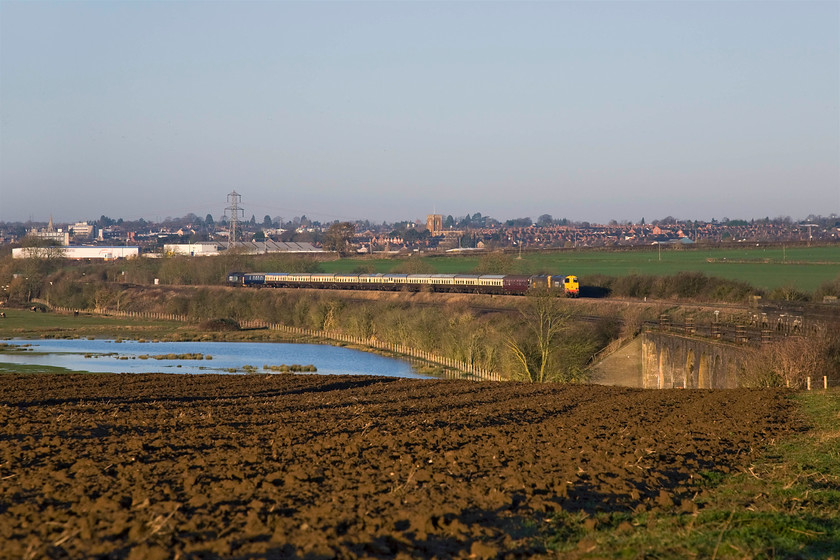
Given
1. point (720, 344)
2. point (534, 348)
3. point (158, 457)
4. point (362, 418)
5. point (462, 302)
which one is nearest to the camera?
point (158, 457)

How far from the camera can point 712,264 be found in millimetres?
120062

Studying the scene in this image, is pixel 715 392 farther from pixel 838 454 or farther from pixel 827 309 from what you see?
pixel 827 309

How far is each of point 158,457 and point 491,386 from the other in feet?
66.3

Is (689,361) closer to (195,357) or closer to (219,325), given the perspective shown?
(195,357)

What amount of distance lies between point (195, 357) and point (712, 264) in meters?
80.5

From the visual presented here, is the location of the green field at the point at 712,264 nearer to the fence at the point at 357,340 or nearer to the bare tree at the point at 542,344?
the fence at the point at 357,340

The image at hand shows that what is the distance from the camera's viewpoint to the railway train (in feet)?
277

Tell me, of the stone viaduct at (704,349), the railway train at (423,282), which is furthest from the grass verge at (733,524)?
the railway train at (423,282)

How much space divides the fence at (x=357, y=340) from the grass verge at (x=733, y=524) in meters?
39.8

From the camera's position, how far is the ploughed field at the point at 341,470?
827 cm

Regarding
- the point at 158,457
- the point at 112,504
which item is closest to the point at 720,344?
the point at 158,457

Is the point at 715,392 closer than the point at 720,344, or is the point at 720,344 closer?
the point at 715,392

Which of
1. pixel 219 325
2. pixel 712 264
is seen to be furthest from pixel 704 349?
pixel 712 264

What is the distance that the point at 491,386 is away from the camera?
31.9 m
